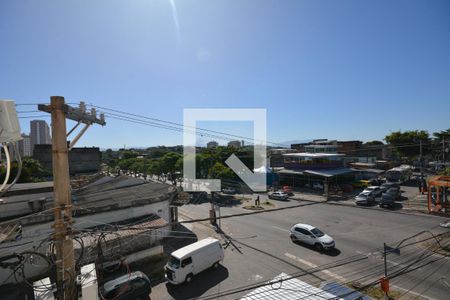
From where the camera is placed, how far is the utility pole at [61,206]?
4.70 metres

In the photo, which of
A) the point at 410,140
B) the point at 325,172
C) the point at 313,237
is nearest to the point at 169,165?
the point at 325,172

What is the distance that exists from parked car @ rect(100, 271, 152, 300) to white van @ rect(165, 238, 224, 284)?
133 centimetres

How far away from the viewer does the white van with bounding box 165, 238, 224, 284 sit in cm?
1125

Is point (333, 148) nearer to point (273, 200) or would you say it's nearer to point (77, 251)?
point (273, 200)

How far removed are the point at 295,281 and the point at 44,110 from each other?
9854 mm

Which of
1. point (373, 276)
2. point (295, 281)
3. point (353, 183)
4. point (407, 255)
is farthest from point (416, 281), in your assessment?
point (353, 183)

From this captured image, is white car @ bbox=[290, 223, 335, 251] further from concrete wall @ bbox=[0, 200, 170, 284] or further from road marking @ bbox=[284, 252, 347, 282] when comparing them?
concrete wall @ bbox=[0, 200, 170, 284]

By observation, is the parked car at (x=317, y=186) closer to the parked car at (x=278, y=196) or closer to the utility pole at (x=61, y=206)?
the parked car at (x=278, y=196)

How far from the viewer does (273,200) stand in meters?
30.3

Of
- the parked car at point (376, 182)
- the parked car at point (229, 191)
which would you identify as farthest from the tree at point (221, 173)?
the parked car at point (376, 182)

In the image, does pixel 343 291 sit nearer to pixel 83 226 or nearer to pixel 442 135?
pixel 83 226

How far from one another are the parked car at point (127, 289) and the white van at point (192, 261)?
52.2 inches

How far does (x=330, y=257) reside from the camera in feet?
44.1

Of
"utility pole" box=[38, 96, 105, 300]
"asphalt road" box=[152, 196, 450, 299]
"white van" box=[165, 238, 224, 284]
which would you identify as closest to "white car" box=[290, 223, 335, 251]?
"asphalt road" box=[152, 196, 450, 299]
